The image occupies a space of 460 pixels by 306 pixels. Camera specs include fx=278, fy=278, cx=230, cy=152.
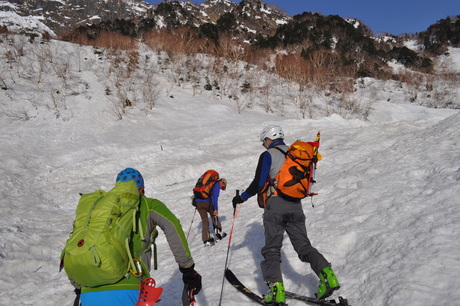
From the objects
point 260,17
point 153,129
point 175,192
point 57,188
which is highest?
point 260,17

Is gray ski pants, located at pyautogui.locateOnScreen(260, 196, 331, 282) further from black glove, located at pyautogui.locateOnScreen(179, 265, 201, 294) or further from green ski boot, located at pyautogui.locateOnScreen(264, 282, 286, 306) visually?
black glove, located at pyautogui.locateOnScreen(179, 265, 201, 294)

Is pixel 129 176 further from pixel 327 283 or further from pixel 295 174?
→ pixel 327 283

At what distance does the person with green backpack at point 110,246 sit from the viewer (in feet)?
6.50

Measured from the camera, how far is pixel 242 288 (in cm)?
412

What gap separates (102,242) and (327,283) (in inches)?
95.1

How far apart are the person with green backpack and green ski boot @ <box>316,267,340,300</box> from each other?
1964 millimetres

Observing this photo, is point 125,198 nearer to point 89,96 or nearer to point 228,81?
point 89,96

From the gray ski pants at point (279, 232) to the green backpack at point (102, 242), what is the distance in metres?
1.81

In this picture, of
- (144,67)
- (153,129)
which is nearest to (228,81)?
(144,67)

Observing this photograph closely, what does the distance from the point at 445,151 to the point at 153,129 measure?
1664cm

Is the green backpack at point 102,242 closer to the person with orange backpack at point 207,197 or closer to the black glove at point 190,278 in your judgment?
the black glove at point 190,278

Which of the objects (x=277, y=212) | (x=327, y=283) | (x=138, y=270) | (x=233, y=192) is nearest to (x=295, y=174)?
(x=277, y=212)

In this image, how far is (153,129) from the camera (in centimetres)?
1958

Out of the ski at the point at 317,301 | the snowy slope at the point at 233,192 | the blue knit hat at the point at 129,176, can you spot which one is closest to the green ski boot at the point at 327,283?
the ski at the point at 317,301
